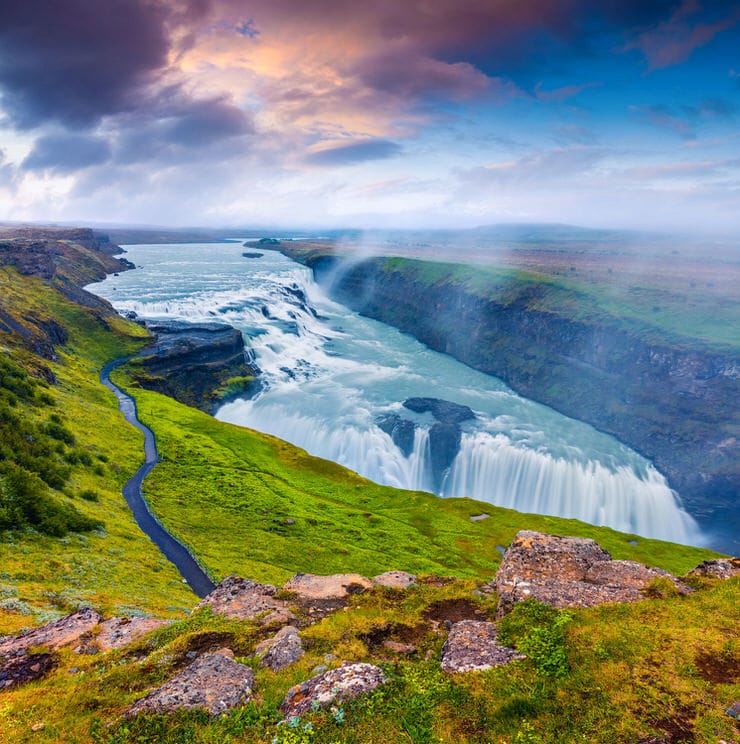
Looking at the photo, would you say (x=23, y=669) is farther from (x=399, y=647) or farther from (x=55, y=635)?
(x=399, y=647)

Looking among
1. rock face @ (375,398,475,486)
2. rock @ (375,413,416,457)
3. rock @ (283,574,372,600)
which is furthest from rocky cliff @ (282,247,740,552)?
rock @ (283,574,372,600)

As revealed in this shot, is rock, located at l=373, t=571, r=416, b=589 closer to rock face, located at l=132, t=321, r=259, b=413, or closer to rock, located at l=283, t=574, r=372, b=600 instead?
rock, located at l=283, t=574, r=372, b=600

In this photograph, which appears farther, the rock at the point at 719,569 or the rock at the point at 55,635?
the rock at the point at 55,635

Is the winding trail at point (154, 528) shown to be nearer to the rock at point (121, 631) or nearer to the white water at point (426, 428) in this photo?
the rock at point (121, 631)

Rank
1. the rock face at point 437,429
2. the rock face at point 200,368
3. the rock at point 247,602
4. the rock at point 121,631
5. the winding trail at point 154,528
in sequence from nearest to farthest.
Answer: the rock at point 121,631 < the rock at point 247,602 < the winding trail at point 154,528 < the rock face at point 437,429 < the rock face at point 200,368

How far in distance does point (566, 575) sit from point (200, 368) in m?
112

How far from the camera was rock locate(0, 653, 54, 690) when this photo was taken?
51.5ft

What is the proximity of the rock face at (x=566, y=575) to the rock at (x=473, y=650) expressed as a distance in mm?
1647

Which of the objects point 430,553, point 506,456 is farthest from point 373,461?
point 430,553

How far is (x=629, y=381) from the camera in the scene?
373 ft

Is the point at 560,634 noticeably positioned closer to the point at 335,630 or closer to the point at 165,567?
the point at 335,630

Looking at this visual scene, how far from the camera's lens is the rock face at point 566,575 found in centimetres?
1683

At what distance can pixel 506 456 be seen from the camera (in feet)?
295

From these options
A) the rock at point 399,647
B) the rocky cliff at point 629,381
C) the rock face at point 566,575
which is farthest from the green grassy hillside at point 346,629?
the rocky cliff at point 629,381
